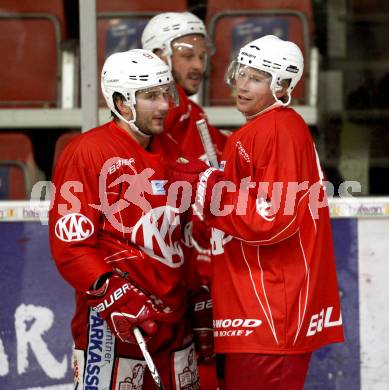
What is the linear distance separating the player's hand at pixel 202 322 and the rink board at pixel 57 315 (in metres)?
0.75

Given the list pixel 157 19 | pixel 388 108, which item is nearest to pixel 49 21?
pixel 157 19

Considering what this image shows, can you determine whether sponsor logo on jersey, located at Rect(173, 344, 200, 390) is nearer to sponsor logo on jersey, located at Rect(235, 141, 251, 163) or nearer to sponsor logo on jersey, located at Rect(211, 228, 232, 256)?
sponsor logo on jersey, located at Rect(211, 228, 232, 256)

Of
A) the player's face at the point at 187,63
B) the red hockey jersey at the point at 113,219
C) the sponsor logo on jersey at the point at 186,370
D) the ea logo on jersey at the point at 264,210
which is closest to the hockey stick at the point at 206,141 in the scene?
the player's face at the point at 187,63

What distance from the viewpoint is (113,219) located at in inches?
149

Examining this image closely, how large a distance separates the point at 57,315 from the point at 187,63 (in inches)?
46.5

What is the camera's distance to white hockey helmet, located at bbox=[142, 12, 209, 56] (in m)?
4.52

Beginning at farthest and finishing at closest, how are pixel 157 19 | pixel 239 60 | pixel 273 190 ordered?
pixel 157 19 → pixel 239 60 → pixel 273 190

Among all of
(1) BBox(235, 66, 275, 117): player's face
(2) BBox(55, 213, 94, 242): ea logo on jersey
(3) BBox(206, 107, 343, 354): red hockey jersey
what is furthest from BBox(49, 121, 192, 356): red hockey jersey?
(1) BBox(235, 66, 275, 117): player's face

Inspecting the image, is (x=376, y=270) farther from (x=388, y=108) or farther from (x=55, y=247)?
(x=55, y=247)

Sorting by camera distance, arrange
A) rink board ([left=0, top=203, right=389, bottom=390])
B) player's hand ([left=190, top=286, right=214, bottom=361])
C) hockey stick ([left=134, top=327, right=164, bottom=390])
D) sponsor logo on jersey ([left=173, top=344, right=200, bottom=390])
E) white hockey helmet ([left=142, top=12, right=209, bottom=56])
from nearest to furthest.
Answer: hockey stick ([left=134, top=327, right=164, bottom=390])
sponsor logo on jersey ([left=173, top=344, right=200, bottom=390])
player's hand ([left=190, top=286, right=214, bottom=361])
white hockey helmet ([left=142, top=12, right=209, bottom=56])
rink board ([left=0, top=203, right=389, bottom=390])

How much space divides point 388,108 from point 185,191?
131cm

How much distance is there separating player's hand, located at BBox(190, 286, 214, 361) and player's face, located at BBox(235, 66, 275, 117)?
30.1 inches

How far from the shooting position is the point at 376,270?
15.3 feet

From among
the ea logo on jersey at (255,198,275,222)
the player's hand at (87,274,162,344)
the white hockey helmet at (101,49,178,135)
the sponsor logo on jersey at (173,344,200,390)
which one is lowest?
the sponsor logo on jersey at (173,344,200,390)
